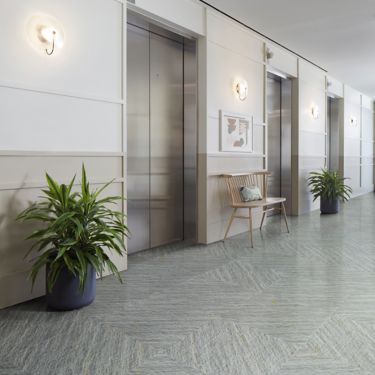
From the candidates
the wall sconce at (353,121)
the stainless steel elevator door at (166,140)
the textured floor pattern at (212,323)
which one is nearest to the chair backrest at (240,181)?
the stainless steel elevator door at (166,140)

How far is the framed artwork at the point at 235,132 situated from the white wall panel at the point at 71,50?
78.3 inches

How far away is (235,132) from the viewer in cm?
597

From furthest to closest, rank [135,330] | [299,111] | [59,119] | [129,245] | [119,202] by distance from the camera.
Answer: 1. [299,111]
2. [129,245]
3. [119,202]
4. [59,119]
5. [135,330]

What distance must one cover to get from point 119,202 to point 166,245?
1.42 m

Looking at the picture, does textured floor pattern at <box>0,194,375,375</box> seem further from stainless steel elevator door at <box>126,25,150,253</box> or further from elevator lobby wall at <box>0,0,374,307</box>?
elevator lobby wall at <box>0,0,374,307</box>

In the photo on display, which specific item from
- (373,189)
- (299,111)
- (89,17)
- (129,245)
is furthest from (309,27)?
(373,189)

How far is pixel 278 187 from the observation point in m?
8.14

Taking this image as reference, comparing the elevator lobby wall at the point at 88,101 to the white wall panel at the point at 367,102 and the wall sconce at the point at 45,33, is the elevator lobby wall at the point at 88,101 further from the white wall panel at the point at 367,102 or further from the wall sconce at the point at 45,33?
the white wall panel at the point at 367,102

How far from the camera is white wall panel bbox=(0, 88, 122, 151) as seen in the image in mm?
3150

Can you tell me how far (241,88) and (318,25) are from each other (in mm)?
1430

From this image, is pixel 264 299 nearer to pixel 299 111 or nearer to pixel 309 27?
pixel 309 27

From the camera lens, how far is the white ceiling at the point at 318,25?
5309 mm

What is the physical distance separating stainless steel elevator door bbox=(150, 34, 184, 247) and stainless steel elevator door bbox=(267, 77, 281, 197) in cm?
271

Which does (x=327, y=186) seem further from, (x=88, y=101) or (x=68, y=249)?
(x=68, y=249)
